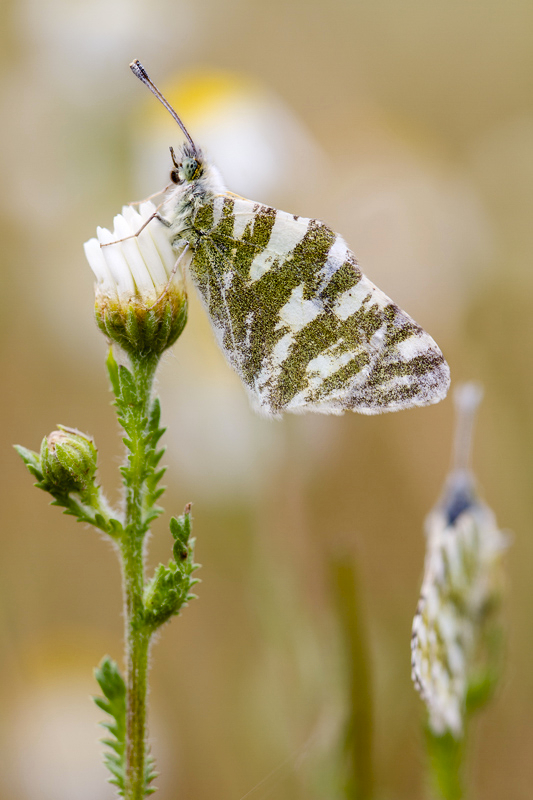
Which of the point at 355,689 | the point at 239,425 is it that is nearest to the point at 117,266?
the point at 355,689

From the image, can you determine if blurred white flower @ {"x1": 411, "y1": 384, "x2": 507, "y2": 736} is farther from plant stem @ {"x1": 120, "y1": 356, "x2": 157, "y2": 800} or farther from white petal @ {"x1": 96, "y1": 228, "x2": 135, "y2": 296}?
white petal @ {"x1": 96, "y1": 228, "x2": 135, "y2": 296}

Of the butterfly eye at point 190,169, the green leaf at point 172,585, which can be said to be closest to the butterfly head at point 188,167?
the butterfly eye at point 190,169

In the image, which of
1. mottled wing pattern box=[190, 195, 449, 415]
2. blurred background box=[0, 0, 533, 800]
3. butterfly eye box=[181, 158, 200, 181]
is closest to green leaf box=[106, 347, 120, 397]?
mottled wing pattern box=[190, 195, 449, 415]

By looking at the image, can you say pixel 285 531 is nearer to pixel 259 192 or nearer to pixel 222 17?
pixel 259 192

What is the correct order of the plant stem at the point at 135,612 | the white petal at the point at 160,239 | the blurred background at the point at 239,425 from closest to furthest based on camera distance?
the plant stem at the point at 135,612 → the white petal at the point at 160,239 → the blurred background at the point at 239,425

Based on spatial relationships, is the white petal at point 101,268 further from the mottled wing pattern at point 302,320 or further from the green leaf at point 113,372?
the mottled wing pattern at point 302,320

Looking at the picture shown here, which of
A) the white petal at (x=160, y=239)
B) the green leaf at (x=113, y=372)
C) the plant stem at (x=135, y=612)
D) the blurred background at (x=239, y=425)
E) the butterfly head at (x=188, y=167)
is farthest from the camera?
the blurred background at (x=239, y=425)

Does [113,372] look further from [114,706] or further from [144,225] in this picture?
[114,706]
